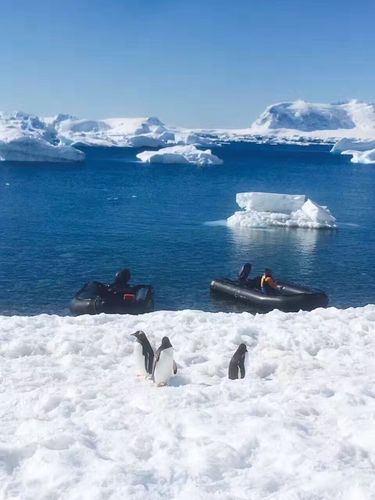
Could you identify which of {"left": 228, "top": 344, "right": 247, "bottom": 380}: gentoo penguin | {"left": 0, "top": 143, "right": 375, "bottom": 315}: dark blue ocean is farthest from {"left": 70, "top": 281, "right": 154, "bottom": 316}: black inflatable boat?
{"left": 228, "top": 344, "right": 247, "bottom": 380}: gentoo penguin

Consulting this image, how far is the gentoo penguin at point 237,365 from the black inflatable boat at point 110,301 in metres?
9.24

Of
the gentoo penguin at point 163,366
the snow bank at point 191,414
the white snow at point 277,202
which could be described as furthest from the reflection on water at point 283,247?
the gentoo penguin at point 163,366

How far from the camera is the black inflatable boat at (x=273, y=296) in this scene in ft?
68.9

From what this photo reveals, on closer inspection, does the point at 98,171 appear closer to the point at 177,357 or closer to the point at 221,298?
the point at 221,298

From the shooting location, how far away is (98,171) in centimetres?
7988

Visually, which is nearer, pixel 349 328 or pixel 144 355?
pixel 144 355

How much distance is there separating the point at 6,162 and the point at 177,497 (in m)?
83.7

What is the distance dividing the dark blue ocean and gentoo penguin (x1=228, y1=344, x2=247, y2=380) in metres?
10.8

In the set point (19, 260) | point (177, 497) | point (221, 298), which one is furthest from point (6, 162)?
point (177, 497)

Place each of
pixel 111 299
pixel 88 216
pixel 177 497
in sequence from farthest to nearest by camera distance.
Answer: pixel 88 216, pixel 111 299, pixel 177 497

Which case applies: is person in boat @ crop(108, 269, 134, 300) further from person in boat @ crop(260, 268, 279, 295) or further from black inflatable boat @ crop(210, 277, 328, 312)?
person in boat @ crop(260, 268, 279, 295)

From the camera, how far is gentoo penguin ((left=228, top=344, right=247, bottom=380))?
10961 millimetres

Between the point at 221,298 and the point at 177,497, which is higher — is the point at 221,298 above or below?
below

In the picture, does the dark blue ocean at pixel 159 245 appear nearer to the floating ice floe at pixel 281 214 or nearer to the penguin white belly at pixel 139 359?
the floating ice floe at pixel 281 214
